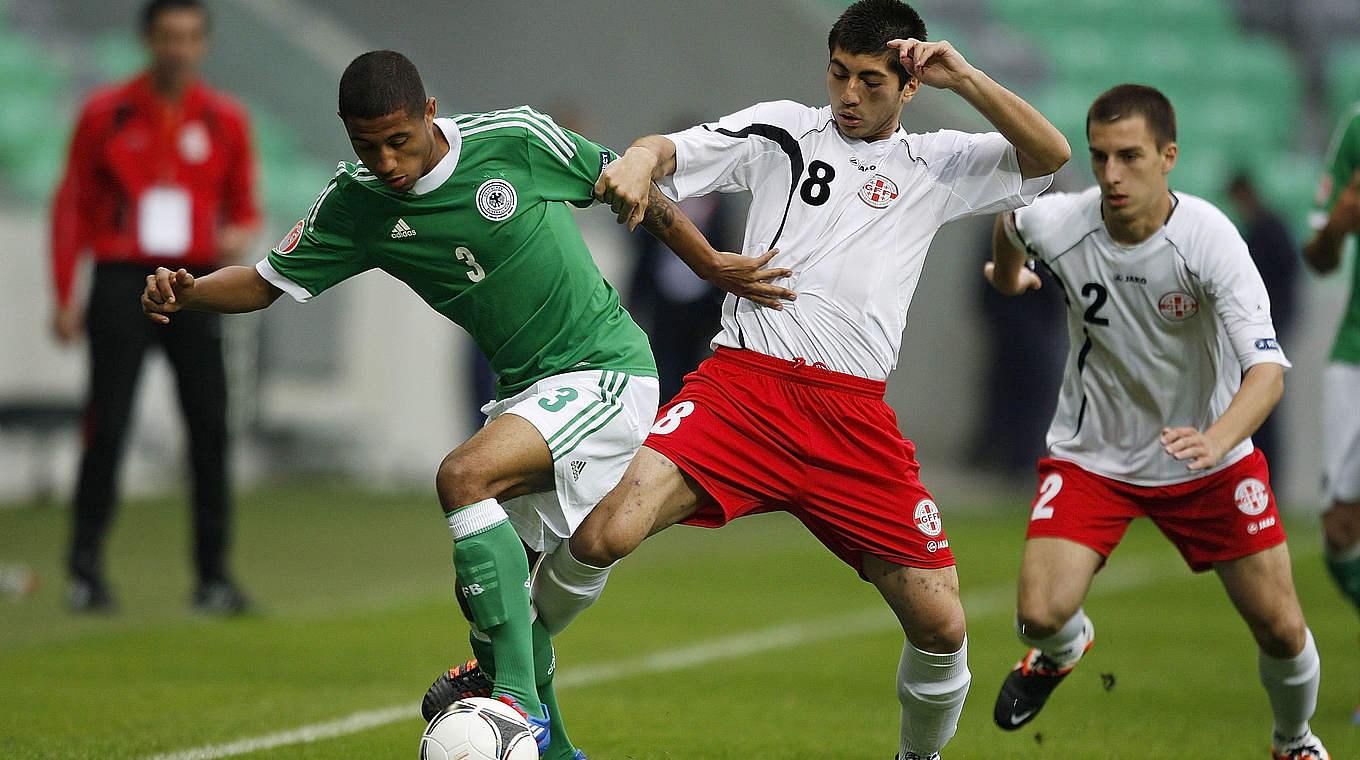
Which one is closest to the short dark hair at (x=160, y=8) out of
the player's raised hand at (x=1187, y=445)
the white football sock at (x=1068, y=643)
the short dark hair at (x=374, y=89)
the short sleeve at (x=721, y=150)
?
the short dark hair at (x=374, y=89)

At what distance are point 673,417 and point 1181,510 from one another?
166 cm

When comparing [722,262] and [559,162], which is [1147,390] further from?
[559,162]

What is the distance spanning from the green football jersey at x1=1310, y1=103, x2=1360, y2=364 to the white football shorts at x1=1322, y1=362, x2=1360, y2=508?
2.5 inches

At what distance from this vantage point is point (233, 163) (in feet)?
27.3

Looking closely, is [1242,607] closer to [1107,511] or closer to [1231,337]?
[1107,511]

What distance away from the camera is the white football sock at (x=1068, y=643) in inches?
212

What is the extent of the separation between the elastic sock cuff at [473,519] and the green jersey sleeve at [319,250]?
0.83 meters

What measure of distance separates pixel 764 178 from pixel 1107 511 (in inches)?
59.5

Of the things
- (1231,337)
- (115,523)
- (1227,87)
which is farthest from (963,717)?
(1227,87)

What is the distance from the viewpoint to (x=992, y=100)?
4480 mm

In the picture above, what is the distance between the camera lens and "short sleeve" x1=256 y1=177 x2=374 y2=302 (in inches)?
184

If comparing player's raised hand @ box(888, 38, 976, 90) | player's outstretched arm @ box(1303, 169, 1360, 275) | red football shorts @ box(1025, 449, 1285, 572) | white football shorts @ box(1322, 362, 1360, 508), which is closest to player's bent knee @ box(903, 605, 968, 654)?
red football shorts @ box(1025, 449, 1285, 572)

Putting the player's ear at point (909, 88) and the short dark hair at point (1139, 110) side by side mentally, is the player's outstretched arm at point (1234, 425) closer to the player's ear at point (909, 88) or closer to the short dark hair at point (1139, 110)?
the short dark hair at point (1139, 110)

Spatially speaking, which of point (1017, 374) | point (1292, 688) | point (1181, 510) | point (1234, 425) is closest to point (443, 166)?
point (1234, 425)
